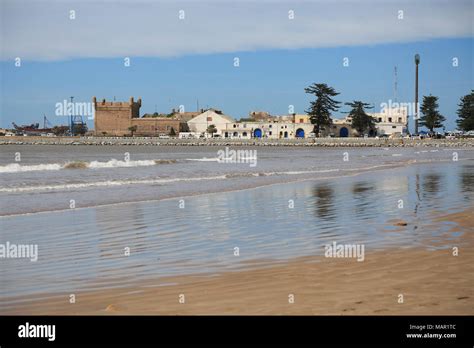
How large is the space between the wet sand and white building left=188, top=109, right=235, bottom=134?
11339 centimetres

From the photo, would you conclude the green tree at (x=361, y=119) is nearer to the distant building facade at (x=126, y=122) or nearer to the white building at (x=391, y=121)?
the white building at (x=391, y=121)

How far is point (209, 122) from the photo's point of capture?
123 metres

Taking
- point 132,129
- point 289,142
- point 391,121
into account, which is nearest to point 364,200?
point 289,142

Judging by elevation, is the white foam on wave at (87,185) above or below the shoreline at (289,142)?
below

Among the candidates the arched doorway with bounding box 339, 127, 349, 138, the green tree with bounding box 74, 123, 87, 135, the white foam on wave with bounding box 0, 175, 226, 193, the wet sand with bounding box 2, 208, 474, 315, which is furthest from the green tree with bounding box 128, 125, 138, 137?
the wet sand with bounding box 2, 208, 474, 315

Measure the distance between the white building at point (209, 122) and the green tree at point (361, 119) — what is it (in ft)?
78.8

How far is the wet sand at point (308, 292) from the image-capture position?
18.8ft

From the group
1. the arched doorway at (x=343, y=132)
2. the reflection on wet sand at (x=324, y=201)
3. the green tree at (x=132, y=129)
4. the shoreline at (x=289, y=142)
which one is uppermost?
the green tree at (x=132, y=129)

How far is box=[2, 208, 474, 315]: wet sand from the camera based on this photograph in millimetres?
5730

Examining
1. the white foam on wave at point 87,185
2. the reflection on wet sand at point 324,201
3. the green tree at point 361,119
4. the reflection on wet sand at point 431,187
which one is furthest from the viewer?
the green tree at point 361,119

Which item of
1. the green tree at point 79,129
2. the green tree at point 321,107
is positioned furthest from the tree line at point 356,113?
the green tree at point 79,129

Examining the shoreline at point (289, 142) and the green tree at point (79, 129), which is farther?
the green tree at point (79, 129)

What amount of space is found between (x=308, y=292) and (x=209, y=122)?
118 meters
